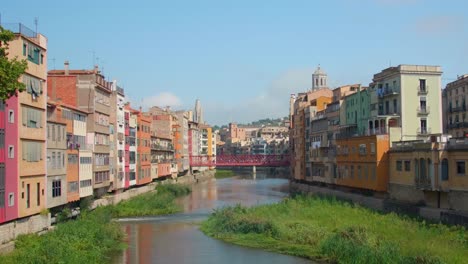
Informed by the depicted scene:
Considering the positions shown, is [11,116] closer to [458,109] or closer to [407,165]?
[407,165]

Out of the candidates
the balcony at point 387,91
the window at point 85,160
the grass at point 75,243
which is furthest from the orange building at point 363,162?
the window at point 85,160

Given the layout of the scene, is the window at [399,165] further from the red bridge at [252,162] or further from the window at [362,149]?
the red bridge at [252,162]

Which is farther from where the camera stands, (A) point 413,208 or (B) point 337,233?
(A) point 413,208

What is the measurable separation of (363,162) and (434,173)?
12.9 meters

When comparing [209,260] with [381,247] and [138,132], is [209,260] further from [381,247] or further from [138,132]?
[138,132]

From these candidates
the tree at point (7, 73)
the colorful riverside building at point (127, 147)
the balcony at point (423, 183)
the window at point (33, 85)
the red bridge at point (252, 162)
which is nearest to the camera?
the tree at point (7, 73)

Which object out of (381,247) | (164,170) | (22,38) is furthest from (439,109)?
(164,170)

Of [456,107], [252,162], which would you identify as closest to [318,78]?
[252,162]

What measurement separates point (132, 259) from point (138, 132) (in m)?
35.3

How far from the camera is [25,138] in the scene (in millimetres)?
30719

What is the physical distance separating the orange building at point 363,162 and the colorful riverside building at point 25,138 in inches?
973

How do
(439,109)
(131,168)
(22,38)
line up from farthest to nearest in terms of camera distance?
(131,168) < (439,109) < (22,38)

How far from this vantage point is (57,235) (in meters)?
30.4

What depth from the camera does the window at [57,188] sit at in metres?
35.9
